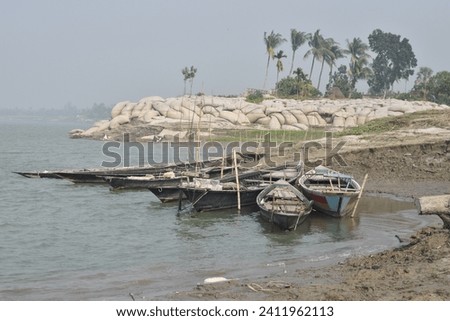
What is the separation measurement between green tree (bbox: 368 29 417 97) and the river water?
7089cm

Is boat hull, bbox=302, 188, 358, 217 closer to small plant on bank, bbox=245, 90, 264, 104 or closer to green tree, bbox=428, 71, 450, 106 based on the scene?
small plant on bank, bbox=245, 90, 264, 104

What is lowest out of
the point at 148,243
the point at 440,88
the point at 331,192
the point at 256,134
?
the point at 148,243

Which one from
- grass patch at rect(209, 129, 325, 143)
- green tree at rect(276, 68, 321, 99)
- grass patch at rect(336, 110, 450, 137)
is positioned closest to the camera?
grass patch at rect(336, 110, 450, 137)

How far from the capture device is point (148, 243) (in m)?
16.8

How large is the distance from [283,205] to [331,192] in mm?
1532

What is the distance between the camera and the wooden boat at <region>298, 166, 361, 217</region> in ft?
61.9

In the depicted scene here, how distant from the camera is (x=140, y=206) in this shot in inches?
906

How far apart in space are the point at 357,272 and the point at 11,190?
20693 millimetres

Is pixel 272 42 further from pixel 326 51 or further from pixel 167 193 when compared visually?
pixel 167 193

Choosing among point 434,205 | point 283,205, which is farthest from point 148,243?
point 434,205

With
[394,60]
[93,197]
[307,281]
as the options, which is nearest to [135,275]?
[307,281]

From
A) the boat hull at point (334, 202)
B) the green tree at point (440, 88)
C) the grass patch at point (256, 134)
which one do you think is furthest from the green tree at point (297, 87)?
the boat hull at point (334, 202)

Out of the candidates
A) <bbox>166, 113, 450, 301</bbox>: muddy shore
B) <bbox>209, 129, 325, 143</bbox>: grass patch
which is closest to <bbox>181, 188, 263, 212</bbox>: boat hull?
<bbox>166, 113, 450, 301</bbox>: muddy shore
